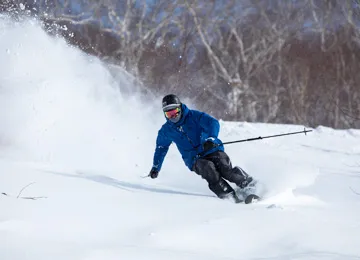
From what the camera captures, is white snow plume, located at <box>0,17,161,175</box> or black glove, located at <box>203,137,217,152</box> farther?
white snow plume, located at <box>0,17,161,175</box>

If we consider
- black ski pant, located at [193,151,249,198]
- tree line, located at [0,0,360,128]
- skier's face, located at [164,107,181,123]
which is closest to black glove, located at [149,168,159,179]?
black ski pant, located at [193,151,249,198]

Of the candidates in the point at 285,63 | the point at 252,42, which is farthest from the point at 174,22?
the point at 285,63

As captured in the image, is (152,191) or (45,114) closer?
(152,191)

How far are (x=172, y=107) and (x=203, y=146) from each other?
1.81 feet

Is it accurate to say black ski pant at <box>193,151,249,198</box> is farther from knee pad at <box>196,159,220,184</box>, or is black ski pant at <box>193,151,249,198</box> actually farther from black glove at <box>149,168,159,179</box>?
black glove at <box>149,168,159,179</box>

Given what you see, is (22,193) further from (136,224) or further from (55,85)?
(55,85)

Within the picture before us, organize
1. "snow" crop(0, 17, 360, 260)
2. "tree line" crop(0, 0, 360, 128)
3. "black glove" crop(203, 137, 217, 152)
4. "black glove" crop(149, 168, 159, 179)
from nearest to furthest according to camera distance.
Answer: "snow" crop(0, 17, 360, 260), "black glove" crop(203, 137, 217, 152), "black glove" crop(149, 168, 159, 179), "tree line" crop(0, 0, 360, 128)

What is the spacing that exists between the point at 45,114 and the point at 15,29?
6.58 ft

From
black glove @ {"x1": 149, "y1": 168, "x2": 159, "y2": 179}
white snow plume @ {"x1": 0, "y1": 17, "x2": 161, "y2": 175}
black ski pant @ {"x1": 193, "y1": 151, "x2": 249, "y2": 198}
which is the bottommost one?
black ski pant @ {"x1": 193, "y1": 151, "x2": 249, "y2": 198}

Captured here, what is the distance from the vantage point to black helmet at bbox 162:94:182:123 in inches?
236

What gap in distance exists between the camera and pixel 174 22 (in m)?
24.2

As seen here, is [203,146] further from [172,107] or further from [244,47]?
[244,47]

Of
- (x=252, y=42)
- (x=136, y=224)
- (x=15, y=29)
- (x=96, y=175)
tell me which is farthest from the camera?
(x=252, y=42)

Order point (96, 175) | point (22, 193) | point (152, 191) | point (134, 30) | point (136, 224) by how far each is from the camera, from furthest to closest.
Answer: point (134, 30)
point (96, 175)
point (152, 191)
point (22, 193)
point (136, 224)
